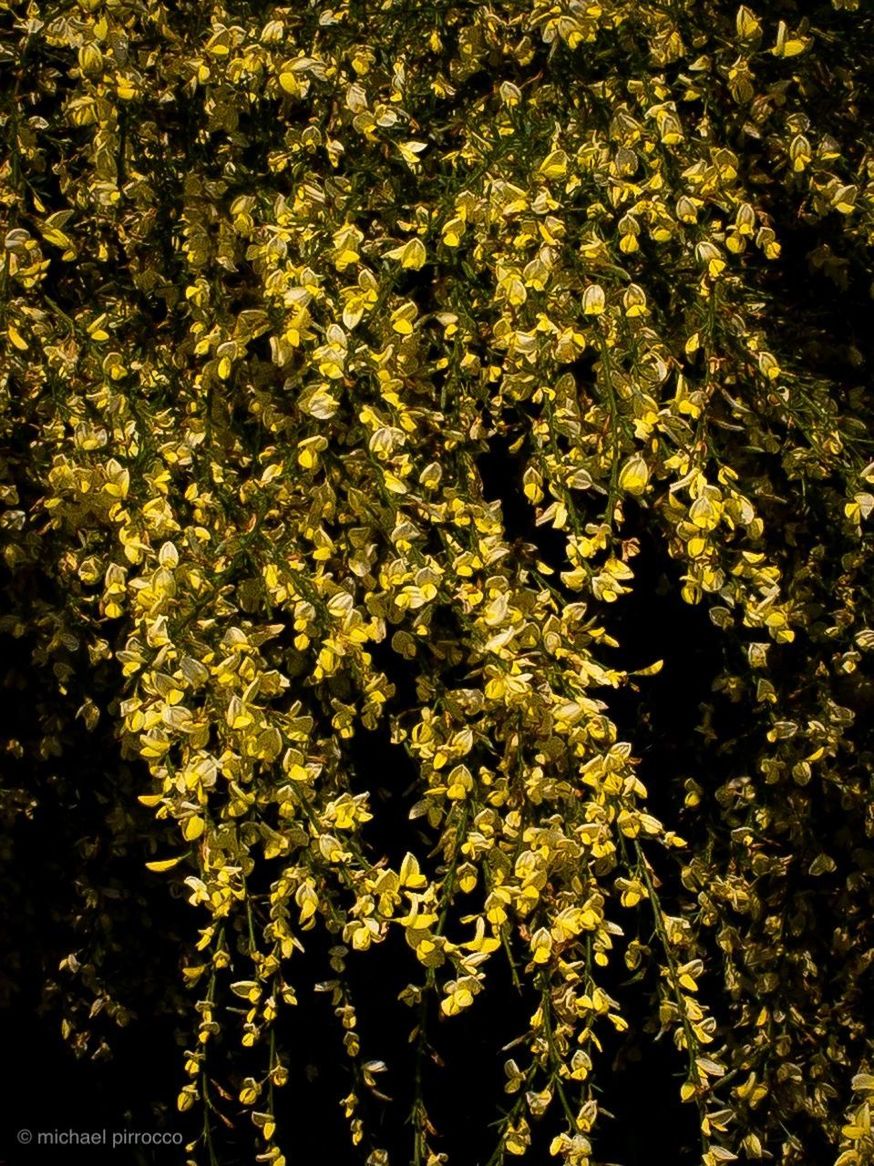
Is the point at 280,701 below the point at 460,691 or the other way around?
below

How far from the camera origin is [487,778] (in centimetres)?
139

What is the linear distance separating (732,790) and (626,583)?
0.39 meters

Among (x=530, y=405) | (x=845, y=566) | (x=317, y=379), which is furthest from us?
(x=530, y=405)

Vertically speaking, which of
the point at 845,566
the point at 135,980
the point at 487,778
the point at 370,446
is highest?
the point at 370,446

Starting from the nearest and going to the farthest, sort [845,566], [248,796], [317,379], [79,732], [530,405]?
[248,796], [317,379], [845,566], [530,405], [79,732]

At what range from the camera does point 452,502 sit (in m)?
1.46

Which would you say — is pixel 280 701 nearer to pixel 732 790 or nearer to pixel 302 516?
pixel 302 516

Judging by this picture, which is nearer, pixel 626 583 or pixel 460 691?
pixel 460 691

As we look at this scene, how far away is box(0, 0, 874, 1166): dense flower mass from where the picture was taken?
4.44ft

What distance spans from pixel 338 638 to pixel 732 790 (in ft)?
2.31

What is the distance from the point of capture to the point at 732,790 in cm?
171

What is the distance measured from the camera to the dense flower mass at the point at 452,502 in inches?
53.2

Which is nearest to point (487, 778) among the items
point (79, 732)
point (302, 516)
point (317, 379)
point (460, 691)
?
point (460, 691)

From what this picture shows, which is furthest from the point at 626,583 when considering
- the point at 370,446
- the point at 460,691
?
the point at 370,446
